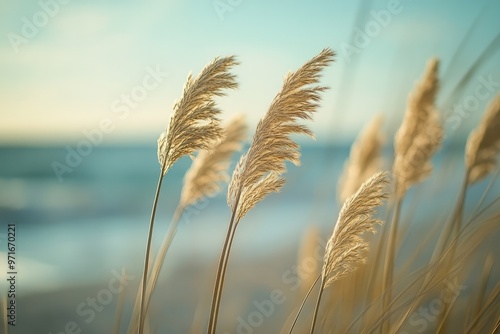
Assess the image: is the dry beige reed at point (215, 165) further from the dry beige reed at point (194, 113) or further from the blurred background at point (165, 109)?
the dry beige reed at point (194, 113)

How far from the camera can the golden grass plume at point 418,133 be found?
1.35 meters

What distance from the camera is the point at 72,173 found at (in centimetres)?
429

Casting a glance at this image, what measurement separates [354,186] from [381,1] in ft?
3.26

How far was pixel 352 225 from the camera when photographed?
1.03 m

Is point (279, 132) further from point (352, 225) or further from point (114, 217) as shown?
point (114, 217)

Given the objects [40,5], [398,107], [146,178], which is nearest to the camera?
[40,5]

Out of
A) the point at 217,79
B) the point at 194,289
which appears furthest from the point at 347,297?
the point at 194,289

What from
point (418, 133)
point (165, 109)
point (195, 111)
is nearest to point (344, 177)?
point (418, 133)

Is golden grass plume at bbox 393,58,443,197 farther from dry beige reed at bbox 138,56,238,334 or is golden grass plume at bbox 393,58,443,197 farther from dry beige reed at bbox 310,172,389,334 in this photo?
dry beige reed at bbox 138,56,238,334

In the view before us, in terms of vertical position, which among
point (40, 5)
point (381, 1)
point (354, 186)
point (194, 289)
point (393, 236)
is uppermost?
point (381, 1)

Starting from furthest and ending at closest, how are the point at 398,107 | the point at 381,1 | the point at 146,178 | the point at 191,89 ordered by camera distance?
the point at 146,178
the point at 381,1
the point at 398,107
the point at 191,89

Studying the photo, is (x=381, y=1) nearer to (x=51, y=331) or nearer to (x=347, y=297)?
(x=347, y=297)

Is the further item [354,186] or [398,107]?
[398,107]

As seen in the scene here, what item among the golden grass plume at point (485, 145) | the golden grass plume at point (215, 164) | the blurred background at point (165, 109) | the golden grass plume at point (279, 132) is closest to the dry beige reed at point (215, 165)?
the golden grass plume at point (215, 164)
